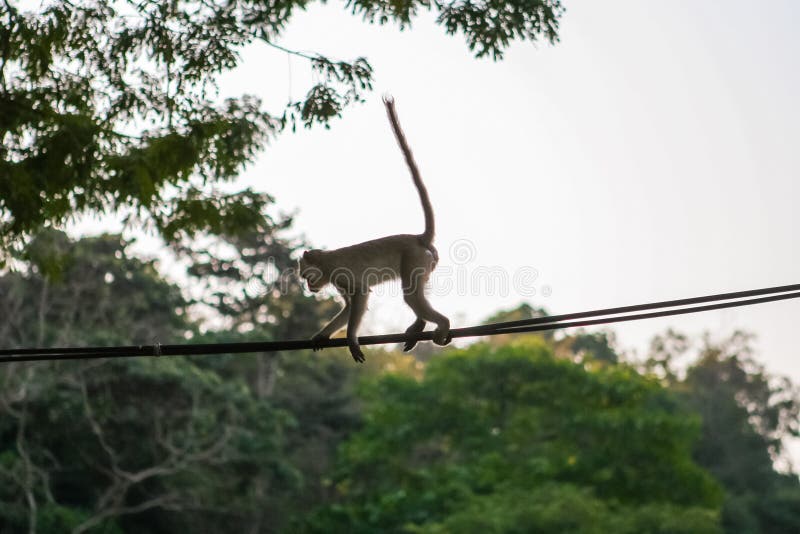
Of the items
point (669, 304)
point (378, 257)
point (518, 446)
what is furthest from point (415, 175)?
point (518, 446)

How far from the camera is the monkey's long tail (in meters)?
5.50

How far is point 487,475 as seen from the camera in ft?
75.6

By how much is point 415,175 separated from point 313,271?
2.97 ft

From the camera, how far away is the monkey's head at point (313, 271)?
624 centimetres

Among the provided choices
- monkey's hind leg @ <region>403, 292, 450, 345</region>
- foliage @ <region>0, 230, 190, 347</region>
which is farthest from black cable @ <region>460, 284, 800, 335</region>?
foliage @ <region>0, 230, 190, 347</region>

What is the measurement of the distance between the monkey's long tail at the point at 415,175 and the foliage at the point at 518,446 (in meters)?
16.1

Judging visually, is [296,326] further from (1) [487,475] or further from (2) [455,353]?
(1) [487,475]

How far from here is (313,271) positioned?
6250 mm

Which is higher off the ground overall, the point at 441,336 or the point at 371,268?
the point at 371,268

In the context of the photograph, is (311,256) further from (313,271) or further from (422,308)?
(422,308)

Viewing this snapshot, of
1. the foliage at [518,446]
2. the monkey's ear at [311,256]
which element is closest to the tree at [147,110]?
the monkey's ear at [311,256]

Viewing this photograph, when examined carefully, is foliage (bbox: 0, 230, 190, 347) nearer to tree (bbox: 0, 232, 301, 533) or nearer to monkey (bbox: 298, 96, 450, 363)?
tree (bbox: 0, 232, 301, 533)

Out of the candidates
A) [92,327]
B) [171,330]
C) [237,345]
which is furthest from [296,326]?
[237,345]

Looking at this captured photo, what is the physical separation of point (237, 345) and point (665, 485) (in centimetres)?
2111
